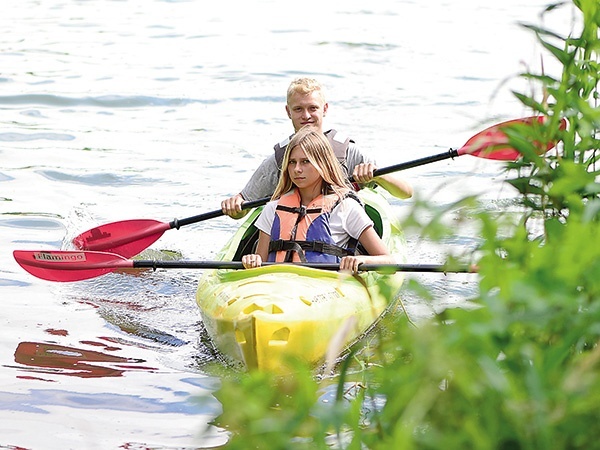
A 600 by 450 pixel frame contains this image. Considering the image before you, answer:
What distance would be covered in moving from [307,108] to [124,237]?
1295 millimetres

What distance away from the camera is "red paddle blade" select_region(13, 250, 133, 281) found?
5.02 m

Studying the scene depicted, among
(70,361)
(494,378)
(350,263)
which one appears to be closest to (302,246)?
(350,263)

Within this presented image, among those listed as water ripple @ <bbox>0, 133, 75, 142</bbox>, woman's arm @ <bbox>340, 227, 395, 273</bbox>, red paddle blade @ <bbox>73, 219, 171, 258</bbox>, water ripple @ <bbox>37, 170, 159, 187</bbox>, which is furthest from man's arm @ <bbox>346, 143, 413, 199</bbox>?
water ripple @ <bbox>0, 133, 75, 142</bbox>

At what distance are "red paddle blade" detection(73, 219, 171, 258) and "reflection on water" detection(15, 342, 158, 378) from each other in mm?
1202


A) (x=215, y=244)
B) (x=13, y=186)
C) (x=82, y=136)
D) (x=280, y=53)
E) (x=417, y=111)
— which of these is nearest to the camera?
(x=215, y=244)

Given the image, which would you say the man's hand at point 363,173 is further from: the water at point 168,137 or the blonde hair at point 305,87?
the water at point 168,137

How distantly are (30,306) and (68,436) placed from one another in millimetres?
1766

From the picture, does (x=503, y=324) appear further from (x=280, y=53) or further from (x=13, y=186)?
(x=280, y=53)

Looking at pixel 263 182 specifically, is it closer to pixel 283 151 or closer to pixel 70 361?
pixel 283 151

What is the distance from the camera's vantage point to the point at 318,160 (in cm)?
469

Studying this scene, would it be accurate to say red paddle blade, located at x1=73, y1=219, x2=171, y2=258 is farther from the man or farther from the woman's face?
the woman's face

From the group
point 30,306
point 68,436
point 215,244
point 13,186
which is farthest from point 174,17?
point 68,436

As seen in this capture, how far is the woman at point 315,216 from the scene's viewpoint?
15.3 ft

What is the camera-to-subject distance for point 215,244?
665 cm
